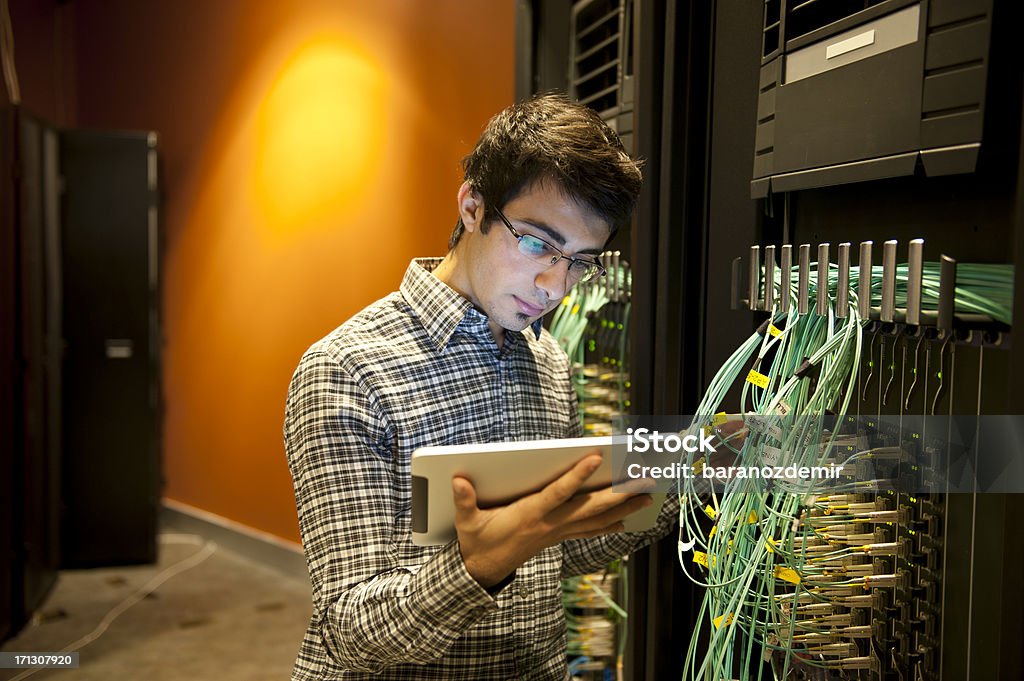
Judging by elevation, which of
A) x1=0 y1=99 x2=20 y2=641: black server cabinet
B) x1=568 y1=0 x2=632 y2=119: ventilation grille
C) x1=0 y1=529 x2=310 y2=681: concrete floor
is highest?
x1=568 y1=0 x2=632 y2=119: ventilation grille

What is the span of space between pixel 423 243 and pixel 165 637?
2.05 m

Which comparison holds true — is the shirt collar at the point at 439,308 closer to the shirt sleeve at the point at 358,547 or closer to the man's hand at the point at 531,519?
the shirt sleeve at the point at 358,547

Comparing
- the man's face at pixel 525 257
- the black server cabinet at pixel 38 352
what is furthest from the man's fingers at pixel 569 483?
the black server cabinet at pixel 38 352

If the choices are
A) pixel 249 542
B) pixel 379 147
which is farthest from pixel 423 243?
pixel 249 542

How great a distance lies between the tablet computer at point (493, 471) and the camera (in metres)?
1.03

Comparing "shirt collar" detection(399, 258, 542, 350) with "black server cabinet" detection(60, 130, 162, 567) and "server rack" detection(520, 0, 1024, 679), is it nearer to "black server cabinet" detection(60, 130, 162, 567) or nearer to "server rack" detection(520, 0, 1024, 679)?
"server rack" detection(520, 0, 1024, 679)

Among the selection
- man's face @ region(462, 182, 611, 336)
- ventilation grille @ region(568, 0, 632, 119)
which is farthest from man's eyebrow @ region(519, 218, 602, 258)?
ventilation grille @ region(568, 0, 632, 119)

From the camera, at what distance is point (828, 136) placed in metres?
Answer: 1.05

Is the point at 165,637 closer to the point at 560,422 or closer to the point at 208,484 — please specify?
the point at 208,484

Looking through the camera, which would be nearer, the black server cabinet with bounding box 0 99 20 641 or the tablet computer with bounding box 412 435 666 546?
the tablet computer with bounding box 412 435 666 546

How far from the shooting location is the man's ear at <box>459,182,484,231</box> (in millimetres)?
1316

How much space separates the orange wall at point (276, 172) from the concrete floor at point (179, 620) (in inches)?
12.6

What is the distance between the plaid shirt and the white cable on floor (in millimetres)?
2610

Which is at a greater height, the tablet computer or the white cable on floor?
the tablet computer
